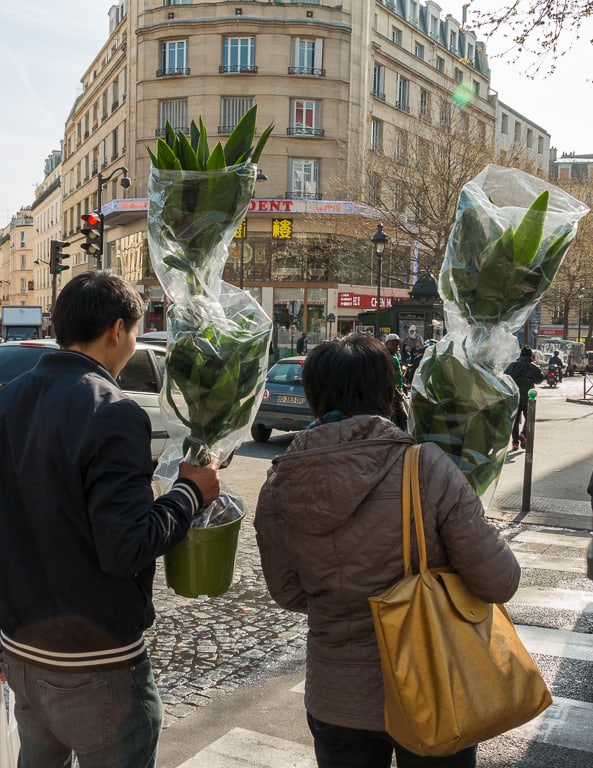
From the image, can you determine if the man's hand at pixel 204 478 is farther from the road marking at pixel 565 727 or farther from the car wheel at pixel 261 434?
the car wheel at pixel 261 434

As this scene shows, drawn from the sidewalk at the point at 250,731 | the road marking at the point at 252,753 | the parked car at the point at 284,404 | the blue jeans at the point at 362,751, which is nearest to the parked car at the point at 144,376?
the parked car at the point at 284,404

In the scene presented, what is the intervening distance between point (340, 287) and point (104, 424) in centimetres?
3994

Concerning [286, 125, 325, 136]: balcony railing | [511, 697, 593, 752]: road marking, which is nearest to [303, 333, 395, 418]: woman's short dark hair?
[511, 697, 593, 752]: road marking

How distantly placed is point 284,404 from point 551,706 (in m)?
9.34

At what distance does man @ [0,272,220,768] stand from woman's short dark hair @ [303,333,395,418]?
491mm

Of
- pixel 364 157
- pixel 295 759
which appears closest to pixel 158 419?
pixel 295 759

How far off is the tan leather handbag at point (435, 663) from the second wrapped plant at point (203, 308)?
74 cm

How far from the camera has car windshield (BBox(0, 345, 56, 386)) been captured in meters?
8.23

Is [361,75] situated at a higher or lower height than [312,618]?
higher

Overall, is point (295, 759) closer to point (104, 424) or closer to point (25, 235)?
point (104, 424)

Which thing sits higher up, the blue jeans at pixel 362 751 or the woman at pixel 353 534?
the woman at pixel 353 534

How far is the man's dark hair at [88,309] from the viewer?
2.13 m

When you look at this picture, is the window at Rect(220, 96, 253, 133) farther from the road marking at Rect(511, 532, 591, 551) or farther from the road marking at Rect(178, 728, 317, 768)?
the road marking at Rect(178, 728, 317, 768)

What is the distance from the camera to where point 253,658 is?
187 inches
